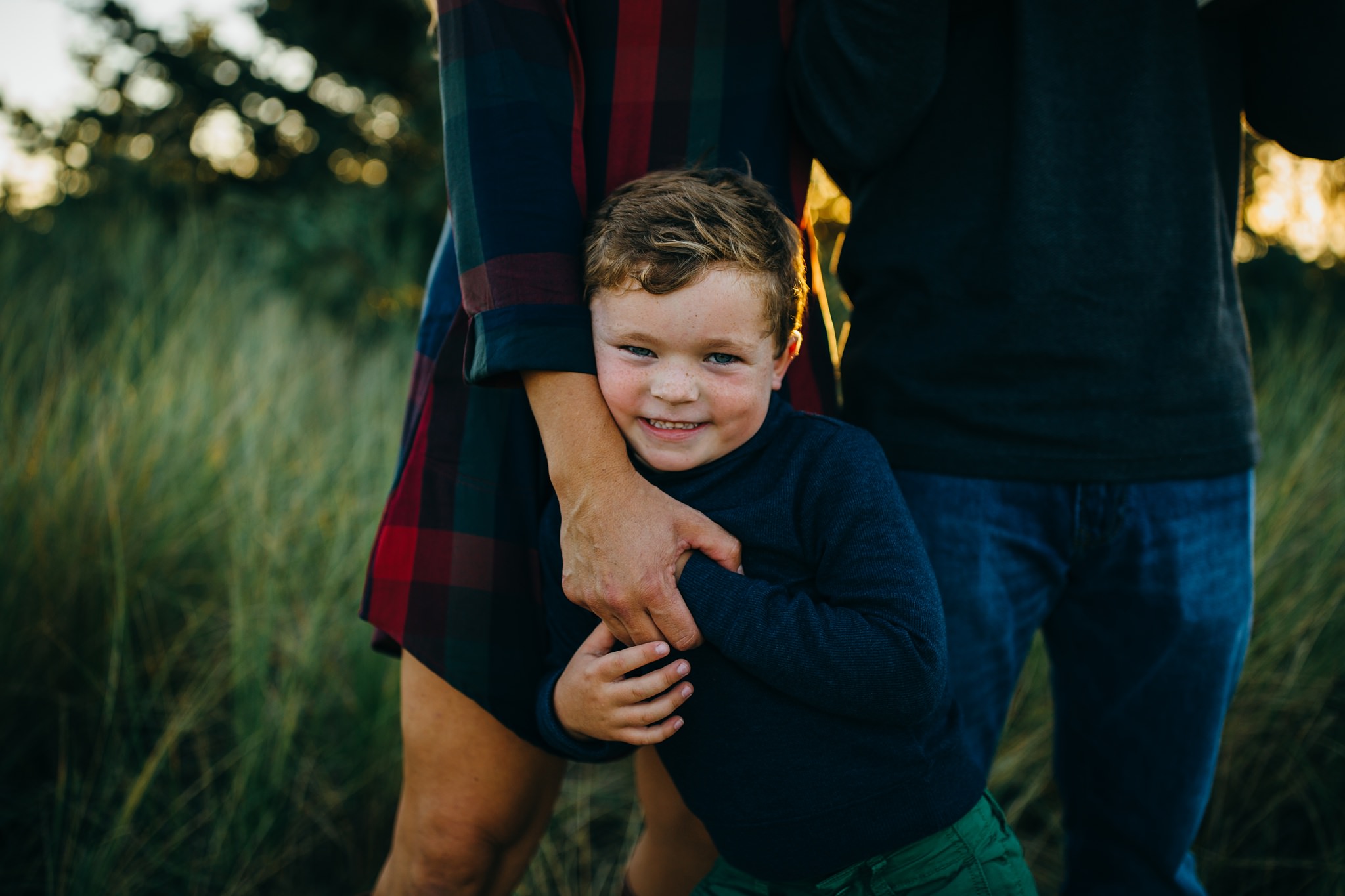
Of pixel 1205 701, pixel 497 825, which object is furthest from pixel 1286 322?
pixel 497 825

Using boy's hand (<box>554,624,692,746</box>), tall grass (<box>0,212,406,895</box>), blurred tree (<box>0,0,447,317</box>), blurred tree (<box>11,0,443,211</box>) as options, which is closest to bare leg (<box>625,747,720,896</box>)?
boy's hand (<box>554,624,692,746</box>)

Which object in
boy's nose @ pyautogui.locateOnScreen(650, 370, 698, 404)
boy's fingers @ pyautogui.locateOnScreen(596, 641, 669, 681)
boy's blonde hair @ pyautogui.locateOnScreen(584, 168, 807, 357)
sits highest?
boy's blonde hair @ pyautogui.locateOnScreen(584, 168, 807, 357)

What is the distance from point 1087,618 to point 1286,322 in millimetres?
4563

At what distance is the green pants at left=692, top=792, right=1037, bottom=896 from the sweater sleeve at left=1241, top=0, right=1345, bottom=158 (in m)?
1.18

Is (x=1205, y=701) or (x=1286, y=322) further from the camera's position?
(x=1286, y=322)

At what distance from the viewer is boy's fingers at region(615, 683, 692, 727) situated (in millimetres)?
996

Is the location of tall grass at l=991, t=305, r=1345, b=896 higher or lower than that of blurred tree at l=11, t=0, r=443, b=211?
lower

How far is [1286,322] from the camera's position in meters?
4.68

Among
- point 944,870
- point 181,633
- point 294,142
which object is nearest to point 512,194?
point 944,870

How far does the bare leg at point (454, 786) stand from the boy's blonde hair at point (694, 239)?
0.67 meters

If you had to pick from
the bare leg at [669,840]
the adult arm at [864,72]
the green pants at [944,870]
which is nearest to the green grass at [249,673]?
the bare leg at [669,840]

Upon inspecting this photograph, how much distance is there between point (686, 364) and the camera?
1034 mm

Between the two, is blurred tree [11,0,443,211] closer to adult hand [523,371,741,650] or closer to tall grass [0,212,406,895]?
tall grass [0,212,406,895]

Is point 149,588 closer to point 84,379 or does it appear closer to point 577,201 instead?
point 84,379
